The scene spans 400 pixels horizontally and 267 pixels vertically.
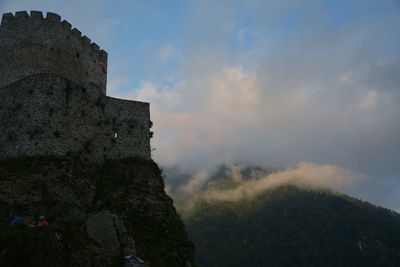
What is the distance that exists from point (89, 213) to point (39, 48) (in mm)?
15290

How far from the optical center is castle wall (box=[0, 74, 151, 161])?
A: 32.9 m

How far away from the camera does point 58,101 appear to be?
113 ft

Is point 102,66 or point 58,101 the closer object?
point 58,101

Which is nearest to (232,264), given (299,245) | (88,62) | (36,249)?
(299,245)

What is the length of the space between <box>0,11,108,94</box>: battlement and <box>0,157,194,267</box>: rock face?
27.4 feet

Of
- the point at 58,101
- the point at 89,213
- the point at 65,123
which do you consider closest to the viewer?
the point at 89,213

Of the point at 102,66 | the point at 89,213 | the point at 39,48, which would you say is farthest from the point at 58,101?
the point at 89,213

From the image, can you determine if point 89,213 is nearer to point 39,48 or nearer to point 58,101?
point 58,101

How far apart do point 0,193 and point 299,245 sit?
555 feet

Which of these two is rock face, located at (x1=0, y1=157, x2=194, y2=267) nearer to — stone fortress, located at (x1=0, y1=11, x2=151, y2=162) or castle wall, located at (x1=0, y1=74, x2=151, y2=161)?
castle wall, located at (x1=0, y1=74, x2=151, y2=161)

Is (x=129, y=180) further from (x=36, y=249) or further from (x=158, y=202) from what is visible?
(x=36, y=249)

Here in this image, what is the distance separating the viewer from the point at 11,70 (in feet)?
120

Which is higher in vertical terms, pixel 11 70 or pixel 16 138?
pixel 11 70

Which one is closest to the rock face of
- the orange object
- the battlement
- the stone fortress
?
the stone fortress
